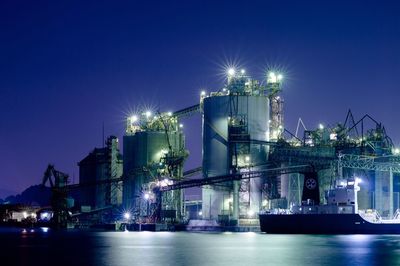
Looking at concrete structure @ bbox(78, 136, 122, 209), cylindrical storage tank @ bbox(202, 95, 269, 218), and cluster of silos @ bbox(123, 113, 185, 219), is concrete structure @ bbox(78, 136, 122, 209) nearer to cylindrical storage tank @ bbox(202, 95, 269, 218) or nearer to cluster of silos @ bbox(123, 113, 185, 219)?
cluster of silos @ bbox(123, 113, 185, 219)

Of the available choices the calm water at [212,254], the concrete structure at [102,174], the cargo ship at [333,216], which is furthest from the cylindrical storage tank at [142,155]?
the calm water at [212,254]

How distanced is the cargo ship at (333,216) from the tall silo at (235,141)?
48.4 ft

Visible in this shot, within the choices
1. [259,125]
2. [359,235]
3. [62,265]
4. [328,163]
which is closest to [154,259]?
[62,265]

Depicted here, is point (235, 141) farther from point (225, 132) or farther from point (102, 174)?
point (102, 174)

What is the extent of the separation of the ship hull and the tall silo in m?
14.0

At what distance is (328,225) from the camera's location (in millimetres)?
110875

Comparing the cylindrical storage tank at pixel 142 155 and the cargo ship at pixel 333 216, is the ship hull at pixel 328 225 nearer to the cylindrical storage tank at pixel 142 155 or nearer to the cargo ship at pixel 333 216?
the cargo ship at pixel 333 216

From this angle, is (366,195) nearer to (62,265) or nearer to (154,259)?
(154,259)

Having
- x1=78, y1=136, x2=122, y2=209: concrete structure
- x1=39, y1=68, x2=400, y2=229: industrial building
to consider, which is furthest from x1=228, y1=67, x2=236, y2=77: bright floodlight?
x1=78, y1=136, x2=122, y2=209: concrete structure

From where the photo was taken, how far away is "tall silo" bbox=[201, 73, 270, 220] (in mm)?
129875

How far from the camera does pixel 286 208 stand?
126000mm

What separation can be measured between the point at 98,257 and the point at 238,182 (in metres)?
60.4

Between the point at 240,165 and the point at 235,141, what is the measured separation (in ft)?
13.7

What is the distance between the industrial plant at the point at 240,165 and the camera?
4798 inches
